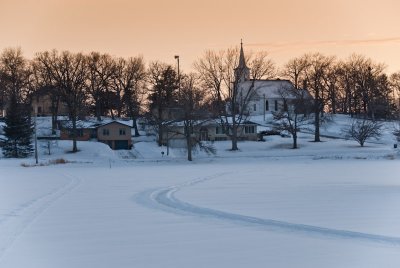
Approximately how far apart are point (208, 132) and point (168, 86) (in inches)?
454

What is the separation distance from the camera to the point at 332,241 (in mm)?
14477

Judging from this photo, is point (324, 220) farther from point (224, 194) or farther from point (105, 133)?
point (105, 133)

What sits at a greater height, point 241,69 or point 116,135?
point 241,69

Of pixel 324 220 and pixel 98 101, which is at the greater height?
pixel 98 101

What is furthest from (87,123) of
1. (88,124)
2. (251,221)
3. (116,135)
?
→ (251,221)

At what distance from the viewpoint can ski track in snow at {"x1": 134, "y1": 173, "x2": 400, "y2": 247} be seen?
1485cm

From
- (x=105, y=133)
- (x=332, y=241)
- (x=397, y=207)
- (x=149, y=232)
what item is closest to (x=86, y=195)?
(x=149, y=232)

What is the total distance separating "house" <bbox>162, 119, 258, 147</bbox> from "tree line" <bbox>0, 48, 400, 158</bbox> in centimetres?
132

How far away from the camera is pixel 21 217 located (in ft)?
62.8

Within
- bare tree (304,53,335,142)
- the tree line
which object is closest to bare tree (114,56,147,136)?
the tree line

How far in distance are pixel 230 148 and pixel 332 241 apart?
62469mm

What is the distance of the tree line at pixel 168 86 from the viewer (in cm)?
7825

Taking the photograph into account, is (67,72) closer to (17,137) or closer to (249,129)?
(17,137)

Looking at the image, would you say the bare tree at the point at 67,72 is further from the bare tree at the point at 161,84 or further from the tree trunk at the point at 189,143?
the tree trunk at the point at 189,143
